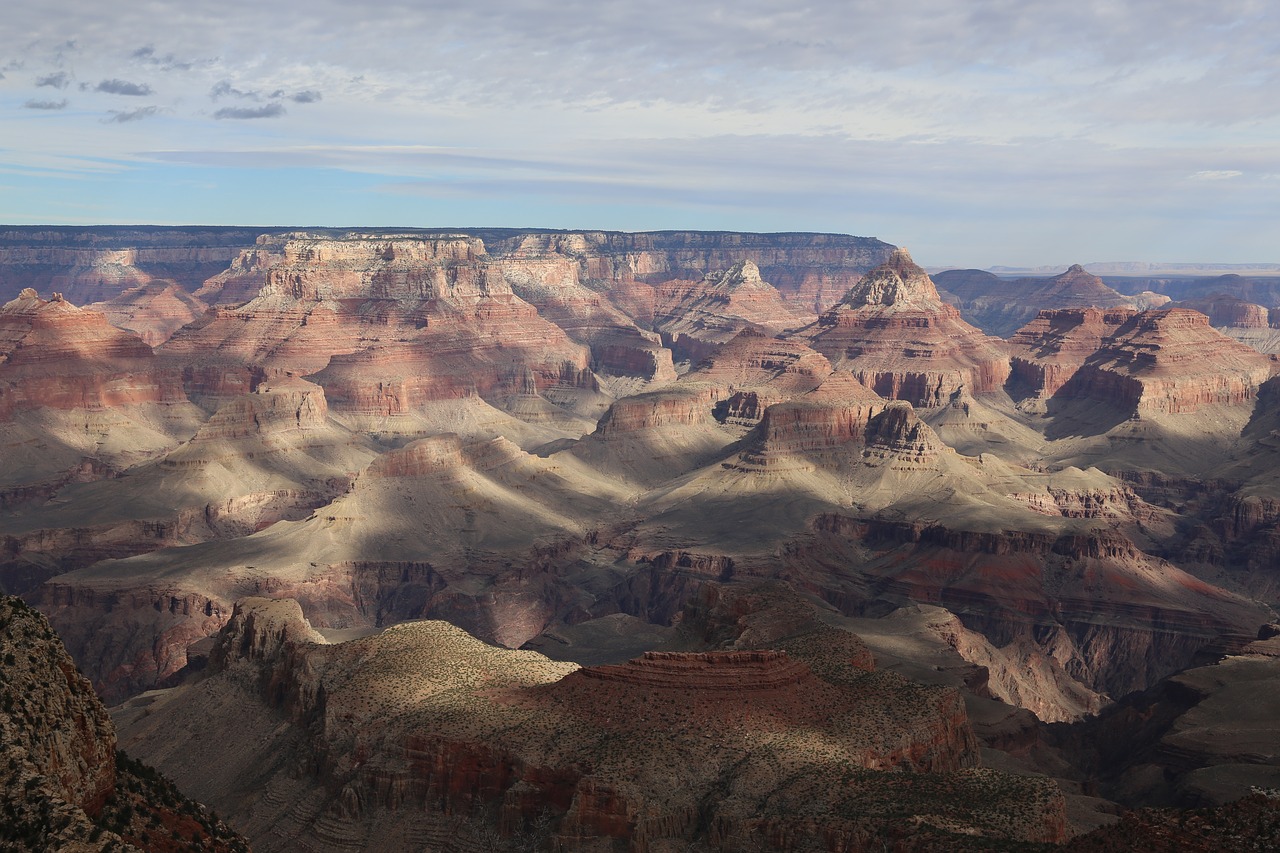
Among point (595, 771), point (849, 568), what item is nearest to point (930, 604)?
point (849, 568)

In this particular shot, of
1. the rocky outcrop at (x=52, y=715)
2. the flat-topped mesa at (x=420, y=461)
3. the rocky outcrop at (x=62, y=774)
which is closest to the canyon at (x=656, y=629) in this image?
the flat-topped mesa at (x=420, y=461)

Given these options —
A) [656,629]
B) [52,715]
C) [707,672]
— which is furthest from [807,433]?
[52,715]

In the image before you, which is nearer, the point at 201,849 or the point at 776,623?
the point at 201,849

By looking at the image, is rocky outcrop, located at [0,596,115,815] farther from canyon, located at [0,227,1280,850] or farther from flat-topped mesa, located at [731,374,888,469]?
flat-topped mesa, located at [731,374,888,469]

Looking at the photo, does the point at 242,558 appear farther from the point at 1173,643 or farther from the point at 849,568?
the point at 1173,643

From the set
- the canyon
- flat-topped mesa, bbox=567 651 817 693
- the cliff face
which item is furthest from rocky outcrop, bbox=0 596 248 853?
flat-topped mesa, bbox=567 651 817 693

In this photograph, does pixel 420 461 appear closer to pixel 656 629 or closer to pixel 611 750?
pixel 656 629

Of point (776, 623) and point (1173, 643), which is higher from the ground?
point (776, 623)

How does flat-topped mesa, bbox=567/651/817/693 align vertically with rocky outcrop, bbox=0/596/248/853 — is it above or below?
below
